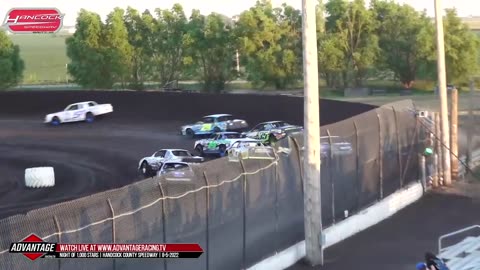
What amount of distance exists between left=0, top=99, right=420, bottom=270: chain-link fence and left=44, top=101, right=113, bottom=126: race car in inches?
1195

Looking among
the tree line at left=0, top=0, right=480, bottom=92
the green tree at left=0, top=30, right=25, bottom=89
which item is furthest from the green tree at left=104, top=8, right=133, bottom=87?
the green tree at left=0, top=30, right=25, bottom=89

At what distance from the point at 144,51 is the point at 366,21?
20.3m

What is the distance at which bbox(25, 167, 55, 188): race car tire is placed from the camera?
104 ft

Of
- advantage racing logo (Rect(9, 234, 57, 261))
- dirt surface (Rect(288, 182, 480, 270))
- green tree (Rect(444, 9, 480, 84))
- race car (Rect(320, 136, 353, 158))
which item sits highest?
green tree (Rect(444, 9, 480, 84))

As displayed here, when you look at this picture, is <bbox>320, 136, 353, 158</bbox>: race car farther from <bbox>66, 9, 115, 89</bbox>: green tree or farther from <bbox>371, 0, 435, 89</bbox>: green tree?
<bbox>66, 9, 115, 89</bbox>: green tree

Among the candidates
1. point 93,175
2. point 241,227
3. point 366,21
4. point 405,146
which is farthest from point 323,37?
point 241,227

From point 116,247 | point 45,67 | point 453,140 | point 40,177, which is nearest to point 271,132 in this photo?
point 40,177

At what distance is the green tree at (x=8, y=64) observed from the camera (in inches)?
3024

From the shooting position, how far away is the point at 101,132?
4797cm

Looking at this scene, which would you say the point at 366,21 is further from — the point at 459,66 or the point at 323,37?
the point at 459,66

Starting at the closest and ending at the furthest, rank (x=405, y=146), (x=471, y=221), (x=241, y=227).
Answer: (x=241, y=227) < (x=471, y=221) < (x=405, y=146)

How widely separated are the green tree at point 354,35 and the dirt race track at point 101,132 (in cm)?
2467

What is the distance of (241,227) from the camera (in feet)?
50.2

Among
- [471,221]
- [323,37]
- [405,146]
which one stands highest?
[323,37]
